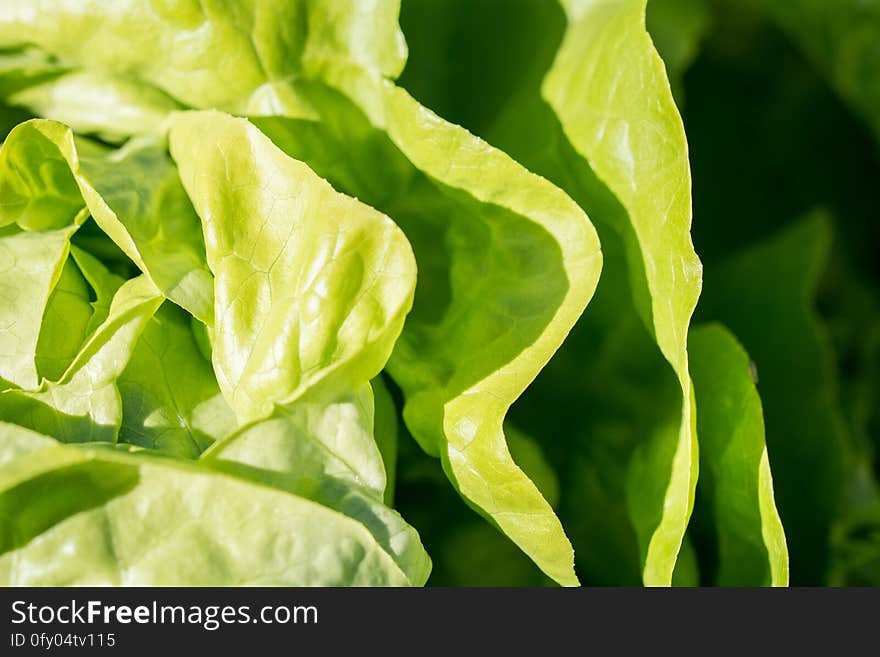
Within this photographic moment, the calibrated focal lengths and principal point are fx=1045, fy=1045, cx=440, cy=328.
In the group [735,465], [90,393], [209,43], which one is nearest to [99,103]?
[209,43]

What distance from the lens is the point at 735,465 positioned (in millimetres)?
948

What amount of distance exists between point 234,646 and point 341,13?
54 cm

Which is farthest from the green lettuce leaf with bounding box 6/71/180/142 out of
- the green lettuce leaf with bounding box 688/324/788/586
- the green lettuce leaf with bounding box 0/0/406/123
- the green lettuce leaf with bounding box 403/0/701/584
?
the green lettuce leaf with bounding box 688/324/788/586

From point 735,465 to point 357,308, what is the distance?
15.5 inches

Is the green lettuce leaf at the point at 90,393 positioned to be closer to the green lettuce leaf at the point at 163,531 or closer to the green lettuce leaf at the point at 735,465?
the green lettuce leaf at the point at 163,531

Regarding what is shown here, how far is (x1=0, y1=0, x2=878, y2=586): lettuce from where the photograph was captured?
29.5 inches

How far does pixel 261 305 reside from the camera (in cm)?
80

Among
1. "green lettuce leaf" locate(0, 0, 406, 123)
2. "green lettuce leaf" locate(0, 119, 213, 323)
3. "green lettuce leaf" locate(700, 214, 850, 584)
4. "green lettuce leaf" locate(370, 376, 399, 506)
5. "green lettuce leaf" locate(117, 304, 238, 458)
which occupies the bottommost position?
"green lettuce leaf" locate(700, 214, 850, 584)

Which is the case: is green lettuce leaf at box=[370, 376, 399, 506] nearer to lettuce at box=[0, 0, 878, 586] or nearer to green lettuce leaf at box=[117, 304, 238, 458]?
lettuce at box=[0, 0, 878, 586]

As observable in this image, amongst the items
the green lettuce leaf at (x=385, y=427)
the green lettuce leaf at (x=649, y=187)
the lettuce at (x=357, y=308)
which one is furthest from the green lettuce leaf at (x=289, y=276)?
the green lettuce leaf at (x=649, y=187)

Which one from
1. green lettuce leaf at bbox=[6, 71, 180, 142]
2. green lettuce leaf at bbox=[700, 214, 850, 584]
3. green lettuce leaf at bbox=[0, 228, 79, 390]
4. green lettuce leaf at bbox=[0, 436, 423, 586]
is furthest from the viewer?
green lettuce leaf at bbox=[700, 214, 850, 584]

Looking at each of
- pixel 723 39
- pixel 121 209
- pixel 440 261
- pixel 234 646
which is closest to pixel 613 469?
pixel 440 261

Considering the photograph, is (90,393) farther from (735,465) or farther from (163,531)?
(735,465)

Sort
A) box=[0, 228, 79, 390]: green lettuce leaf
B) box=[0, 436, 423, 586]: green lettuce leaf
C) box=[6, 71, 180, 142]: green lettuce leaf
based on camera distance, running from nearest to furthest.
→ box=[0, 436, 423, 586]: green lettuce leaf
box=[0, 228, 79, 390]: green lettuce leaf
box=[6, 71, 180, 142]: green lettuce leaf
